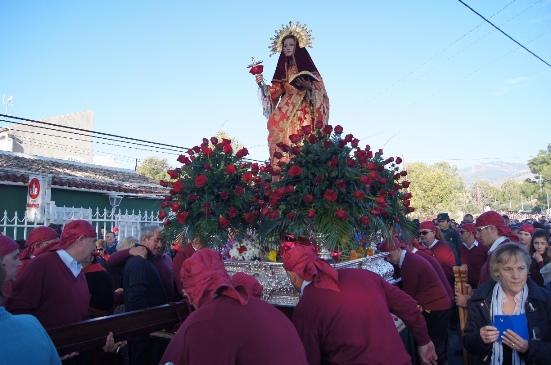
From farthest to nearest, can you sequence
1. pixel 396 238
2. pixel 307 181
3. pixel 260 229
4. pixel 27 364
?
1. pixel 396 238
2. pixel 260 229
3. pixel 307 181
4. pixel 27 364

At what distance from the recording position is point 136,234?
11.8 meters

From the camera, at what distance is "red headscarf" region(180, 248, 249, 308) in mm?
2295

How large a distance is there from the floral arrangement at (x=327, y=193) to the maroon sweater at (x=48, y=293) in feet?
5.32

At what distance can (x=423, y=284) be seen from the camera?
17.0 feet

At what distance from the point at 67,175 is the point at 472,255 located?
12.9 metres

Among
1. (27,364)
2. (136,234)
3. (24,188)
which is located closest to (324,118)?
(27,364)

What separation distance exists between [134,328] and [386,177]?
251 cm

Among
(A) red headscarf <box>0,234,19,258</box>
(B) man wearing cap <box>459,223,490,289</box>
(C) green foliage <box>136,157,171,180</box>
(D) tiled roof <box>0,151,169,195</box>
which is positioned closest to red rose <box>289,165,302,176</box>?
→ (A) red headscarf <box>0,234,19,258</box>

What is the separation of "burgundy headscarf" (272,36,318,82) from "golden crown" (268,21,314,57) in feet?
0.16

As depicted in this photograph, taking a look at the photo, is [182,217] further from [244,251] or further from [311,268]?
[311,268]

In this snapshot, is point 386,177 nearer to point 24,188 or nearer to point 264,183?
point 264,183

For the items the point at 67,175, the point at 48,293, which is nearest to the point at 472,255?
the point at 48,293

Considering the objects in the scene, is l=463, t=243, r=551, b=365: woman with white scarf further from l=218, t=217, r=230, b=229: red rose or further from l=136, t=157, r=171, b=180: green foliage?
l=136, t=157, r=171, b=180: green foliage

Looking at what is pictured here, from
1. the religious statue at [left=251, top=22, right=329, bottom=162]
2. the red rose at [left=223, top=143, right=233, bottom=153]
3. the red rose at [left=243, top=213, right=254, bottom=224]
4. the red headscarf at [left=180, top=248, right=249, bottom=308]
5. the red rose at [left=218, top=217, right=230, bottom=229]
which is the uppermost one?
the religious statue at [left=251, top=22, right=329, bottom=162]
